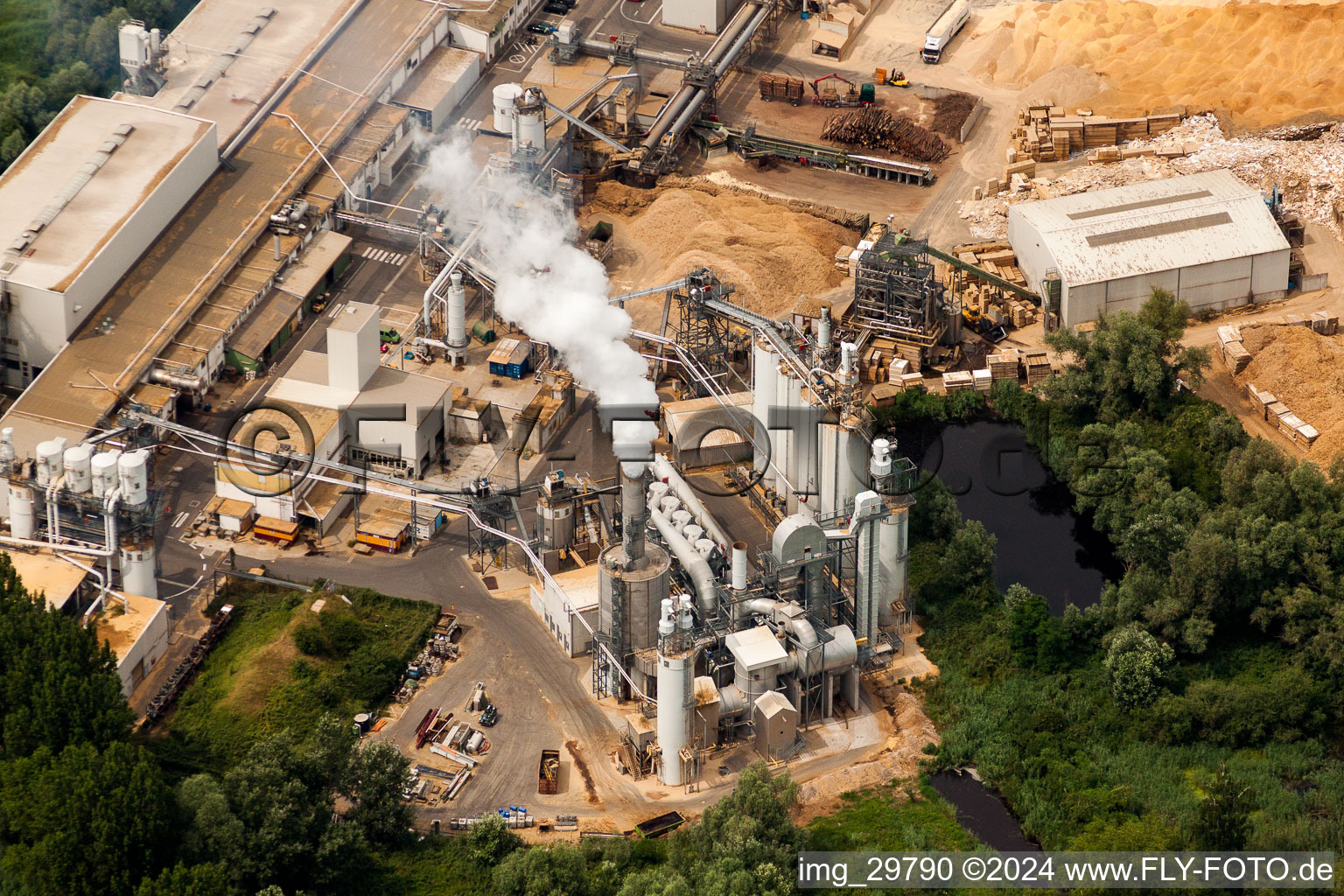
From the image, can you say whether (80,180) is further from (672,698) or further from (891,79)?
(891,79)

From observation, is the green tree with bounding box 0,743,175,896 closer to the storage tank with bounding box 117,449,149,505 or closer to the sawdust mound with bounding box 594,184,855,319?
the storage tank with bounding box 117,449,149,505

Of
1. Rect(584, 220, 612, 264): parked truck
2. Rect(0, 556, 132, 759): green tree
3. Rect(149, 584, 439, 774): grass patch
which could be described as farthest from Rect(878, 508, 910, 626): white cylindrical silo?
Rect(0, 556, 132, 759): green tree

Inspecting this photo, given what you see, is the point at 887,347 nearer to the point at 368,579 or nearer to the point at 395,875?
the point at 368,579

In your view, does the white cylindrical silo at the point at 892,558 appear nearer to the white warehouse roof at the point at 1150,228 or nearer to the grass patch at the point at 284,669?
the grass patch at the point at 284,669

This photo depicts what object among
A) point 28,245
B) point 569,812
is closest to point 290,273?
point 28,245

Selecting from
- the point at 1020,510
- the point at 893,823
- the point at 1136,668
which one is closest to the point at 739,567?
the point at 893,823

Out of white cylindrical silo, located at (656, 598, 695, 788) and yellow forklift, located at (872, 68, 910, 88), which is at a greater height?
yellow forklift, located at (872, 68, 910, 88)

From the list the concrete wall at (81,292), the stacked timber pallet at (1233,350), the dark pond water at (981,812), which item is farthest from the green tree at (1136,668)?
the concrete wall at (81,292)
